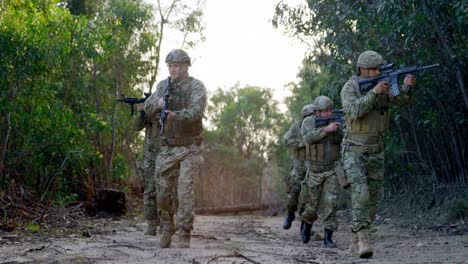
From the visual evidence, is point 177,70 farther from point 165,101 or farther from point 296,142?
point 296,142

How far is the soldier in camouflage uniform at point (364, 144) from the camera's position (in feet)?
20.7

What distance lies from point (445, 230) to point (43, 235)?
18.7 ft

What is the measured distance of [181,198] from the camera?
6574 mm

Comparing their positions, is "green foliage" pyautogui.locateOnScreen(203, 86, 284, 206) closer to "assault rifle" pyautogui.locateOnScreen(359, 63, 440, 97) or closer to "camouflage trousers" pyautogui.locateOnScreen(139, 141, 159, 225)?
"camouflage trousers" pyautogui.locateOnScreen(139, 141, 159, 225)

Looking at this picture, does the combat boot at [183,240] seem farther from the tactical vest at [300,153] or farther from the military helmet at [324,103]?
the tactical vest at [300,153]

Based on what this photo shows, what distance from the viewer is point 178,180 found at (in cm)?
669

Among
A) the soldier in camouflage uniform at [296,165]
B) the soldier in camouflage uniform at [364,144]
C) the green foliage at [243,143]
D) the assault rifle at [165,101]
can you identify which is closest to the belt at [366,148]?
the soldier in camouflage uniform at [364,144]

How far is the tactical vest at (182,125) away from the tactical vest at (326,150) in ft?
6.39

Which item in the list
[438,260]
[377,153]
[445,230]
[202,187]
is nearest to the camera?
[438,260]

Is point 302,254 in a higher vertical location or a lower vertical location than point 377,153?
lower

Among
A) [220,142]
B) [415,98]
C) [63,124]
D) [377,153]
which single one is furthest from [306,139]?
[220,142]

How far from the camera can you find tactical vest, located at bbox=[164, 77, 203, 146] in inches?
264

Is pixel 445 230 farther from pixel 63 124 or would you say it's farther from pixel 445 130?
pixel 63 124

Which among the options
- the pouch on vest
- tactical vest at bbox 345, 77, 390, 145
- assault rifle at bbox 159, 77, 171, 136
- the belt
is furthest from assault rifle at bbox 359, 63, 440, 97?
assault rifle at bbox 159, 77, 171, 136
